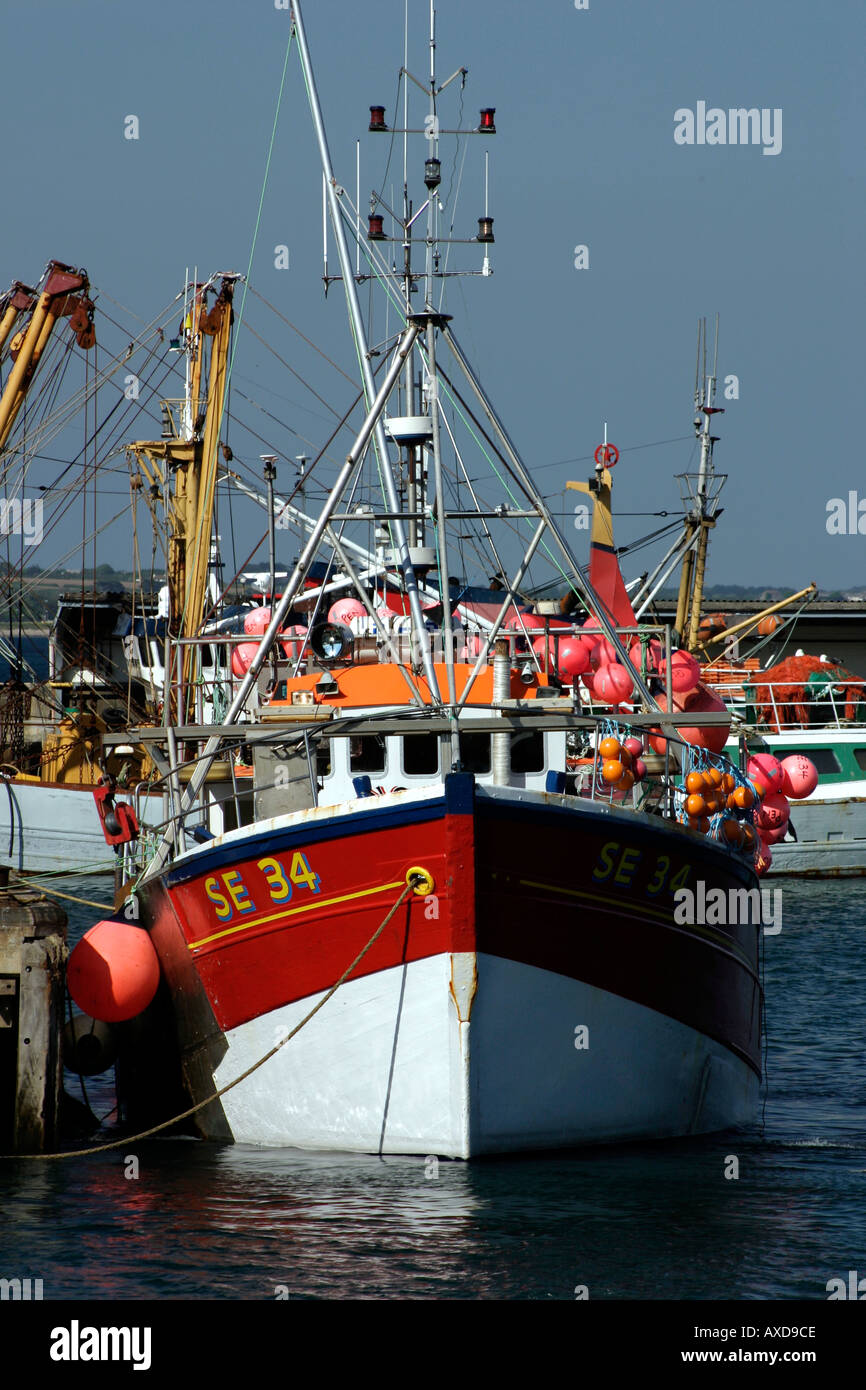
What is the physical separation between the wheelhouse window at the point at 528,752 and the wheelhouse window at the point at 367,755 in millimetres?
1330

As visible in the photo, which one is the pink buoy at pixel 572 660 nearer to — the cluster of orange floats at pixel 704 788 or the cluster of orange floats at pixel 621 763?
the cluster of orange floats at pixel 704 788

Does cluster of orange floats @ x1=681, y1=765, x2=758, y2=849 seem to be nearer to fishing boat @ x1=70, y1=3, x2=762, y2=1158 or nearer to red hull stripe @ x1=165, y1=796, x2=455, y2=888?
fishing boat @ x1=70, y1=3, x2=762, y2=1158

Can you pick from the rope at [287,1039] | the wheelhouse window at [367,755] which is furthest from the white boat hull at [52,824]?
the rope at [287,1039]

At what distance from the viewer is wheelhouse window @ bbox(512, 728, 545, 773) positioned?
17.0 m

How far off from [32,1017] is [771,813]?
9753 millimetres

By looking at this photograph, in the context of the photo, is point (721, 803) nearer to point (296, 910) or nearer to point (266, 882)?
point (296, 910)

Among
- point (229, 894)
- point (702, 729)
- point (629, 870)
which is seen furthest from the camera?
point (702, 729)

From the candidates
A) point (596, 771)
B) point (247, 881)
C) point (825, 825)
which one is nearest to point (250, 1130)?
point (247, 881)

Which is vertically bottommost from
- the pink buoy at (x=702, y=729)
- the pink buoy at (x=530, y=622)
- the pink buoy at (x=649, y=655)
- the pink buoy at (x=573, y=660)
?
the pink buoy at (x=702, y=729)

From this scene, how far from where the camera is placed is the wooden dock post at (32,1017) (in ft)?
51.0

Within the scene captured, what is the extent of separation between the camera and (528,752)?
1708 centimetres

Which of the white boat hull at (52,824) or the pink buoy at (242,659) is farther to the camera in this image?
the white boat hull at (52,824)

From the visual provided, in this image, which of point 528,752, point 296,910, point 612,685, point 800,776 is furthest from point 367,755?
point 800,776

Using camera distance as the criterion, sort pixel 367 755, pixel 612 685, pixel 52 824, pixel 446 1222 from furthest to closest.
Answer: pixel 52 824
pixel 612 685
pixel 367 755
pixel 446 1222
